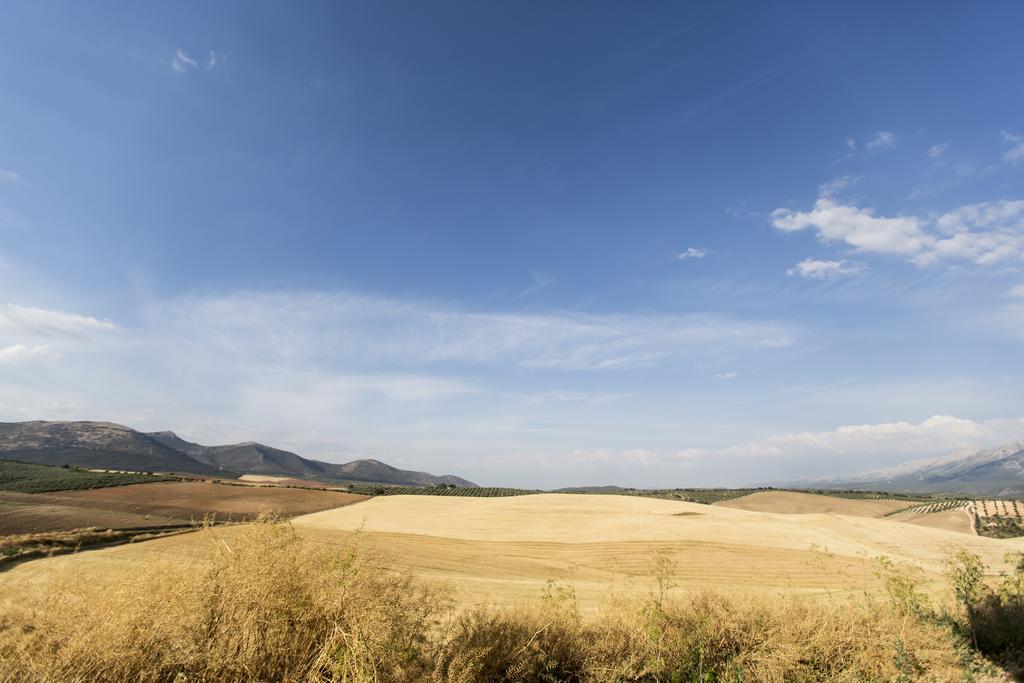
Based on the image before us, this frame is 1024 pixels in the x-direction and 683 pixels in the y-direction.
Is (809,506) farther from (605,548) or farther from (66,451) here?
(66,451)

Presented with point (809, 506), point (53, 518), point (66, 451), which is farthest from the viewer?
point (66, 451)

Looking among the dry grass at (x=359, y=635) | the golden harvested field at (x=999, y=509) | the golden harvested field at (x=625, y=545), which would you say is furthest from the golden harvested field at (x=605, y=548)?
the golden harvested field at (x=999, y=509)

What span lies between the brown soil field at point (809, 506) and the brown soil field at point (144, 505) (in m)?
63.7

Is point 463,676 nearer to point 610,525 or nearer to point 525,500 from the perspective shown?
point 610,525

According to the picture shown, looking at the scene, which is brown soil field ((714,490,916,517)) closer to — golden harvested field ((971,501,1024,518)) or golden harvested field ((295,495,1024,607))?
golden harvested field ((971,501,1024,518))

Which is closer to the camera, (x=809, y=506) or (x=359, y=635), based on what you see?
(x=359, y=635)

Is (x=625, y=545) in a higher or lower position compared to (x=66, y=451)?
lower

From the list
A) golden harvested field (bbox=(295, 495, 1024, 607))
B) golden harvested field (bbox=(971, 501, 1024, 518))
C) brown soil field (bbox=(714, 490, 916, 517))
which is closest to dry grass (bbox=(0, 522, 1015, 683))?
golden harvested field (bbox=(295, 495, 1024, 607))

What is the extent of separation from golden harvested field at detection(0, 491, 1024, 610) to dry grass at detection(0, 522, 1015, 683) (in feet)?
2.82

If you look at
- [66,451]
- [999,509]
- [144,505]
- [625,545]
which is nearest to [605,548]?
[625,545]

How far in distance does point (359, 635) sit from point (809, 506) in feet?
323

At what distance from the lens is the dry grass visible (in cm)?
512

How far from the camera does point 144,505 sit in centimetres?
4491

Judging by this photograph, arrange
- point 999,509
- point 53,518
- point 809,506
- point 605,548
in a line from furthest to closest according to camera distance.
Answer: point 809,506 → point 999,509 → point 605,548 → point 53,518
